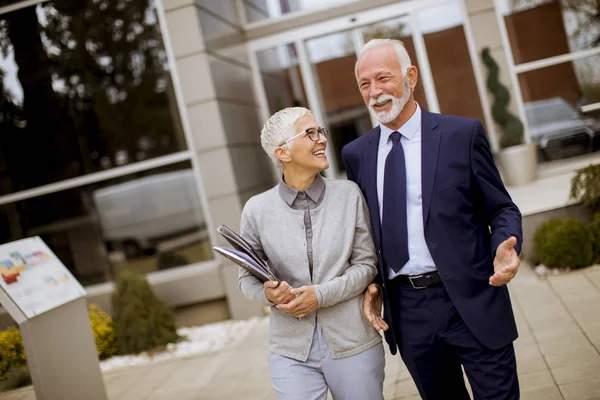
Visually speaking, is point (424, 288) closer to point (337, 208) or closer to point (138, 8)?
point (337, 208)

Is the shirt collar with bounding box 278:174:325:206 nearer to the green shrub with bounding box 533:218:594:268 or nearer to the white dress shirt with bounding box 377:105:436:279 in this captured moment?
the white dress shirt with bounding box 377:105:436:279

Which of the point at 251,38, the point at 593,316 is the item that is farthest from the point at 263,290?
the point at 251,38

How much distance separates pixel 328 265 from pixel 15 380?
4142 mm

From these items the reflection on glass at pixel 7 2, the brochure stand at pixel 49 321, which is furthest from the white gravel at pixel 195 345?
the reflection on glass at pixel 7 2

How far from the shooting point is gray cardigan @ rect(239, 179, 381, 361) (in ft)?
8.89

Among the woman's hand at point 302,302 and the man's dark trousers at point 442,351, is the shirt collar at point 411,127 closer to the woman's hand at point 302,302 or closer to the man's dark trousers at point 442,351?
the man's dark trousers at point 442,351

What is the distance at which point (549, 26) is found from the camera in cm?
973

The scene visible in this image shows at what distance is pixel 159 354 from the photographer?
23.5ft

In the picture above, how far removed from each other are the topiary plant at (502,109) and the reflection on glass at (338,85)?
181cm

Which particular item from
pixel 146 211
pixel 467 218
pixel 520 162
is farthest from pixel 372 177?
pixel 520 162

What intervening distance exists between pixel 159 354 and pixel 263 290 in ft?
15.5

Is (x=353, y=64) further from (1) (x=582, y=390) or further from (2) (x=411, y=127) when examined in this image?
(2) (x=411, y=127)

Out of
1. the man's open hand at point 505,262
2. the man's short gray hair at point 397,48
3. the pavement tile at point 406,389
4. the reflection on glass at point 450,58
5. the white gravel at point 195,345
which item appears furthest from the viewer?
the reflection on glass at point 450,58

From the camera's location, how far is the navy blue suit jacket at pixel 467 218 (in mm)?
2699
